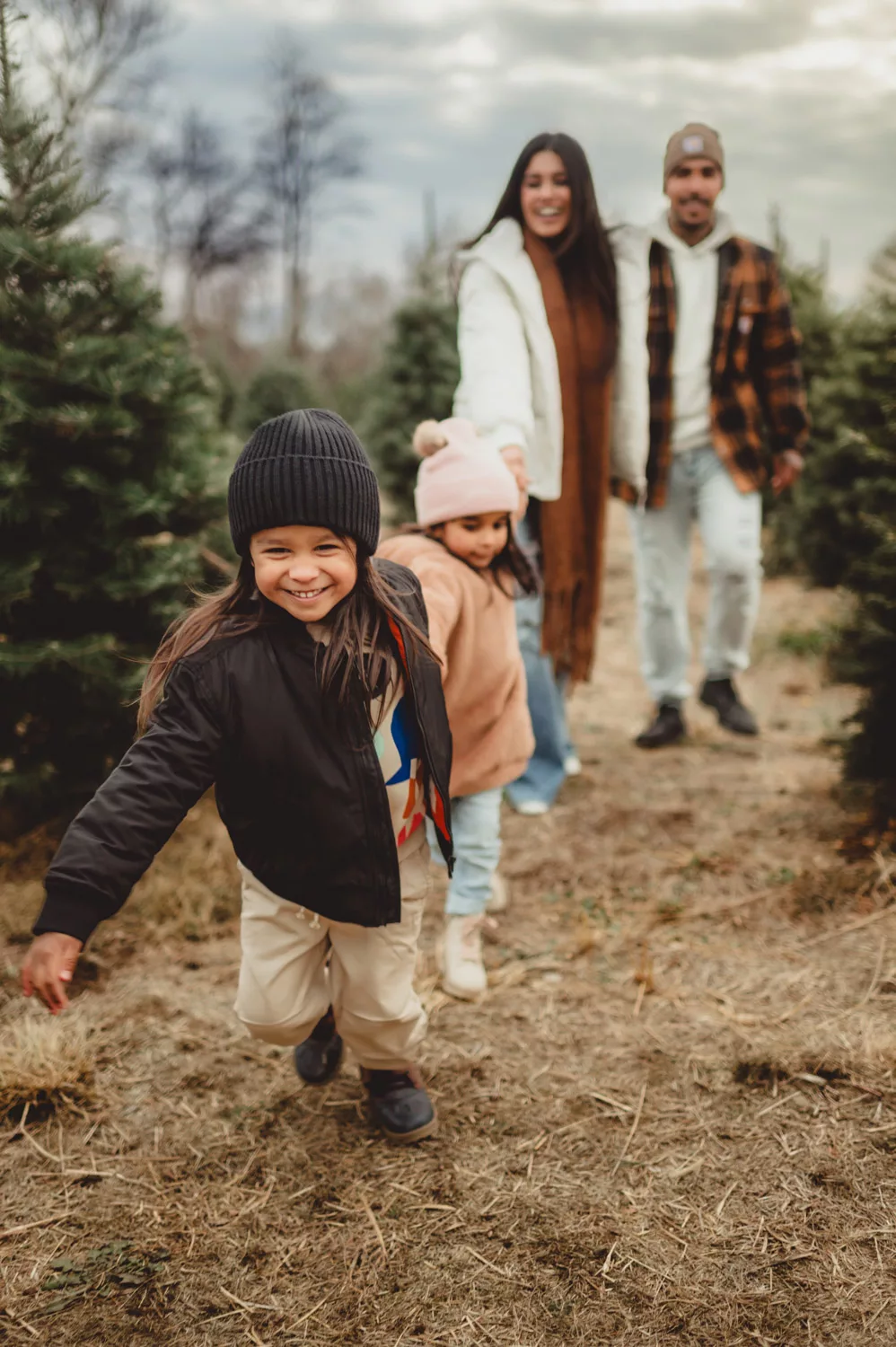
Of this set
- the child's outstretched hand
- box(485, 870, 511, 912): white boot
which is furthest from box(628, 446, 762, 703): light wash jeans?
the child's outstretched hand

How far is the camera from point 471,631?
2.80m

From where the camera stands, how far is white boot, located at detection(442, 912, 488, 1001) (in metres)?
3.02

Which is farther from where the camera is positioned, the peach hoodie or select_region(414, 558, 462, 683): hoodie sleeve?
the peach hoodie

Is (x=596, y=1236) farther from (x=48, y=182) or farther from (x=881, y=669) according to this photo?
(x=48, y=182)

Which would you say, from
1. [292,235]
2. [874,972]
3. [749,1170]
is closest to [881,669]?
[874,972]

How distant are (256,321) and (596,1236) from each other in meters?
33.0

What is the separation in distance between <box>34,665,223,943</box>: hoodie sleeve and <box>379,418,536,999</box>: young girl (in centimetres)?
83

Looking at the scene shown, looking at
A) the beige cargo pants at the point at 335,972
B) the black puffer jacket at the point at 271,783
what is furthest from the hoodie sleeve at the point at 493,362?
the beige cargo pants at the point at 335,972

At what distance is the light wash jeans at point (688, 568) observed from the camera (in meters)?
4.61

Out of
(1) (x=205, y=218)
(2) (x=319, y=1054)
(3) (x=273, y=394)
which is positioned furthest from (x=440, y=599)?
(1) (x=205, y=218)

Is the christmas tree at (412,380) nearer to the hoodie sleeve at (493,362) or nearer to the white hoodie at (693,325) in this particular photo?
the white hoodie at (693,325)

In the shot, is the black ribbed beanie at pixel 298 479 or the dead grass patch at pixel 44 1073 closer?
the black ribbed beanie at pixel 298 479

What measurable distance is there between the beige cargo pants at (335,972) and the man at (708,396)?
269cm

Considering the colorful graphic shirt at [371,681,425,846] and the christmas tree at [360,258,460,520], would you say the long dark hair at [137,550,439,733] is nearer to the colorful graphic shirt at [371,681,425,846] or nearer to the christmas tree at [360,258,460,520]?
the colorful graphic shirt at [371,681,425,846]
